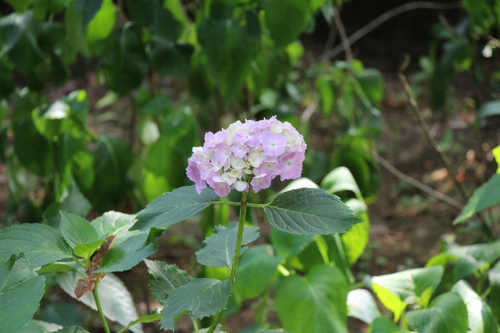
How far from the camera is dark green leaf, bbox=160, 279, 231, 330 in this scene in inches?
18.6

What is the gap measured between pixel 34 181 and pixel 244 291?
962 mm

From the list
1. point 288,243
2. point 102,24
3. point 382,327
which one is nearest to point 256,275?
point 288,243

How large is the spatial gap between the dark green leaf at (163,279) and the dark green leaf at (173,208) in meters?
0.07

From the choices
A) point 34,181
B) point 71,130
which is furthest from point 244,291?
point 34,181

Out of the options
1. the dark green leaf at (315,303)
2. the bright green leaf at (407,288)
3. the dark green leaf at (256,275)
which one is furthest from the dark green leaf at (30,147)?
the bright green leaf at (407,288)

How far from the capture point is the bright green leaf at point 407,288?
83cm

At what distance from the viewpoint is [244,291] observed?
0.88 m

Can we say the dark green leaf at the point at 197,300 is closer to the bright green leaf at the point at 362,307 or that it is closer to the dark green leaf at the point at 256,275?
the dark green leaf at the point at 256,275

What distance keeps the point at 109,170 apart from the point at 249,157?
0.72m

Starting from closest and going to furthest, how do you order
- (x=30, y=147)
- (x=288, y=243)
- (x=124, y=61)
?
(x=288, y=243), (x=124, y=61), (x=30, y=147)

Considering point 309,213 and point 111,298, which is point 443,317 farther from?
point 111,298

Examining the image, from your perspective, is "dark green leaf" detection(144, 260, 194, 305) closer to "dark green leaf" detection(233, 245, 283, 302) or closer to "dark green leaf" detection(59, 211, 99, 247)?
"dark green leaf" detection(59, 211, 99, 247)

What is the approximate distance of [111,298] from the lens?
69 centimetres

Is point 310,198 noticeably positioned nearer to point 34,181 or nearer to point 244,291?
point 244,291
